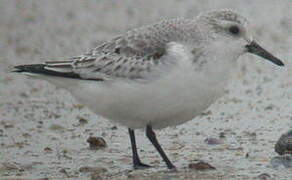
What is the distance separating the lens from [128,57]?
24.8ft

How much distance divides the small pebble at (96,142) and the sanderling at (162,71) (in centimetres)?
70

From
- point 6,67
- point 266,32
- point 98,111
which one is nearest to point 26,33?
point 6,67

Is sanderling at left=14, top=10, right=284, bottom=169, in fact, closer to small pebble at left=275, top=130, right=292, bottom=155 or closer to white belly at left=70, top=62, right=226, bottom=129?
white belly at left=70, top=62, right=226, bottom=129

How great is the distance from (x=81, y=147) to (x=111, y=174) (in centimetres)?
120

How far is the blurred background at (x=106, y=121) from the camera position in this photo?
7742 millimetres

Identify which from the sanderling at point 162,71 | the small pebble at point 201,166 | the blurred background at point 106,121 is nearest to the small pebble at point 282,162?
the blurred background at point 106,121

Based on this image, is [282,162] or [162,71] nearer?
[162,71]

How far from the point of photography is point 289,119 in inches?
371

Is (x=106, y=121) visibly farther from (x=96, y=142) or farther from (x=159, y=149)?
(x=159, y=149)

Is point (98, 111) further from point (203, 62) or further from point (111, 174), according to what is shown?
point (203, 62)

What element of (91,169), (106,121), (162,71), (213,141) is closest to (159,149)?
(91,169)

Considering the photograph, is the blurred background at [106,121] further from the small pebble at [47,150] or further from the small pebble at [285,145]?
the small pebble at [285,145]

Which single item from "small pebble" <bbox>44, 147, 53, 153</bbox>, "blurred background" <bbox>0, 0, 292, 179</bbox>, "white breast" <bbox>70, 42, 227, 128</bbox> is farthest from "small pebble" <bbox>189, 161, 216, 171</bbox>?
"small pebble" <bbox>44, 147, 53, 153</bbox>

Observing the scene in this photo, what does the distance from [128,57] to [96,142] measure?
122 centimetres
